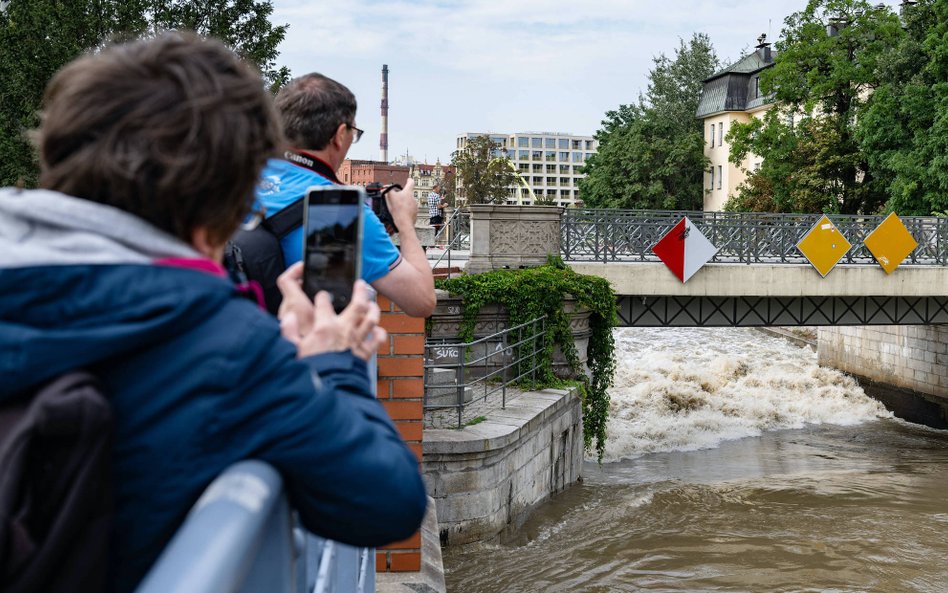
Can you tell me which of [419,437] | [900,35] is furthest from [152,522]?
[900,35]

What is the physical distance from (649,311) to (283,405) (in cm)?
1959

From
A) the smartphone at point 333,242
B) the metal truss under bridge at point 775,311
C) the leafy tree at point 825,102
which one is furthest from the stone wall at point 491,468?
the leafy tree at point 825,102

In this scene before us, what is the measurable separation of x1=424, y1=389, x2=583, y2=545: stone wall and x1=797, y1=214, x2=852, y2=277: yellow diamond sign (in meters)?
9.26

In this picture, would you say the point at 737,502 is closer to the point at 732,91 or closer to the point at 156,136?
the point at 156,136

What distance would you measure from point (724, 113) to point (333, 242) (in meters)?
64.3

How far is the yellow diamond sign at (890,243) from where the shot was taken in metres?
21.4

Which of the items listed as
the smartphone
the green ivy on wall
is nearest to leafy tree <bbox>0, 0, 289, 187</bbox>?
the green ivy on wall

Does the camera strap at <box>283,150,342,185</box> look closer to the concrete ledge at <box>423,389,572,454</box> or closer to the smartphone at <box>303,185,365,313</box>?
the smartphone at <box>303,185,365,313</box>

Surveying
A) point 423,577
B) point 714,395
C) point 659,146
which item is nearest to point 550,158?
point 659,146

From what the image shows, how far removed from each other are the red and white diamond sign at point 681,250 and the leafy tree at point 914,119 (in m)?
13.6

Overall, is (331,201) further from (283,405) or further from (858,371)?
(858,371)

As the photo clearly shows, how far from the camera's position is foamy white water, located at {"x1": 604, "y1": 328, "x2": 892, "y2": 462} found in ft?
71.4

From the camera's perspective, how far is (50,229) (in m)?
1.21

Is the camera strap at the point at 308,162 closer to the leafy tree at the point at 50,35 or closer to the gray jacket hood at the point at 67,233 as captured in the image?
the gray jacket hood at the point at 67,233
